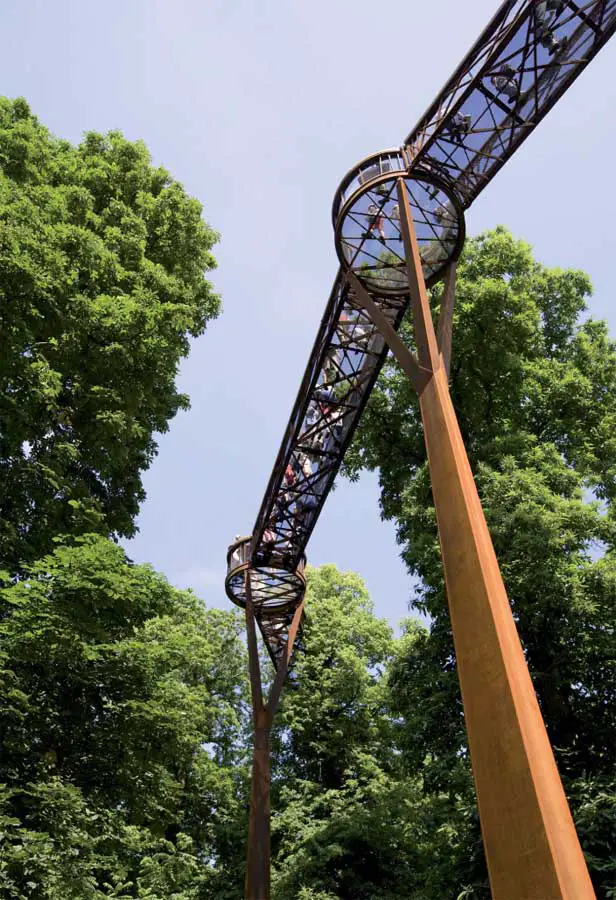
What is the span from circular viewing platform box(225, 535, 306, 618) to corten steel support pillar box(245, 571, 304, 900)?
0.21 m

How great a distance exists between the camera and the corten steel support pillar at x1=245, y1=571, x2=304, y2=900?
10.8 metres

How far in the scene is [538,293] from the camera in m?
14.8

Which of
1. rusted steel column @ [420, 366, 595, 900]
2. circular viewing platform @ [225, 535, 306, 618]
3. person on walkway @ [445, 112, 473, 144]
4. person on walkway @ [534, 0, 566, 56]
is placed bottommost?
rusted steel column @ [420, 366, 595, 900]

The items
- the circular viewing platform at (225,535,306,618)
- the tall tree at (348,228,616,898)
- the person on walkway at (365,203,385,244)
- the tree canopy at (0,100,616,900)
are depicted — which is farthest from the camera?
the circular viewing platform at (225,535,306,618)

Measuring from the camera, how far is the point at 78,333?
447 inches

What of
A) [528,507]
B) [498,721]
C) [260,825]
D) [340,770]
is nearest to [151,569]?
[260,825]

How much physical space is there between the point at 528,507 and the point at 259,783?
651cm

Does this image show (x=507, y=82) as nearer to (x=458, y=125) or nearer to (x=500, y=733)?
(x=458, y=125)

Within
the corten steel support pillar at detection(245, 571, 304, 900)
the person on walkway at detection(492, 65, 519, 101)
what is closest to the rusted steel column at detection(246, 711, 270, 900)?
the corten steel support pillar at detection(245, 571, 304, 900)

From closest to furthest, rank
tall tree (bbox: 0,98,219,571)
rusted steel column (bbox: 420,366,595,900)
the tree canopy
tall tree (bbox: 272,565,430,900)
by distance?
rusted steel column (bbox: 420,366,595,900) < the tree canopy < tall tree (bbox: 0,98,219,571) < tall tree (bbox: 272,565,430,900)

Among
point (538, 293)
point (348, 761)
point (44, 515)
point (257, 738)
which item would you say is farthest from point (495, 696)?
point (348, 761)

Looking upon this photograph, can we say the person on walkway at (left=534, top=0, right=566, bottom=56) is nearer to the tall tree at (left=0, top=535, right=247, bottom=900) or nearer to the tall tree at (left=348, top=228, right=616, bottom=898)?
the tall tree at (left=348, top=228, right=616, bottom=898)

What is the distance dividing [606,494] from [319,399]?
5.64 meters

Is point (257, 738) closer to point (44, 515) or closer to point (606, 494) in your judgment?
point (44, 515)
